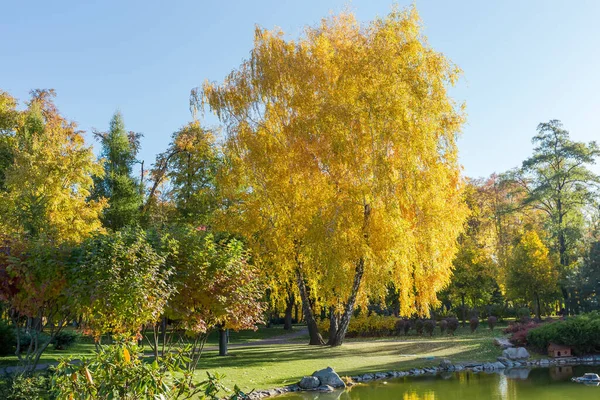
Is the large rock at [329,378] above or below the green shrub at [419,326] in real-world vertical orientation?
below

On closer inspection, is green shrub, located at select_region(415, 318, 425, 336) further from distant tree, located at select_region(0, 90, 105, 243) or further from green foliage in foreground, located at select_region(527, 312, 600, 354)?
distant tree, located at select_region(0, 90, 105, 243)

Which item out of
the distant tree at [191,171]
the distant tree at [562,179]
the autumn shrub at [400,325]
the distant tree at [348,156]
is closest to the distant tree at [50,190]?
the distant tree at [191,171]

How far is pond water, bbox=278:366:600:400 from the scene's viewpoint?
12945 mm

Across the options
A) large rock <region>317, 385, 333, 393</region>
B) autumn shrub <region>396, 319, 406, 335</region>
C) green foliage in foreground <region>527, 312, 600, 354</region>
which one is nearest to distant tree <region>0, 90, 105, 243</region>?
large rock <region>317, 385, 333, 393</region>

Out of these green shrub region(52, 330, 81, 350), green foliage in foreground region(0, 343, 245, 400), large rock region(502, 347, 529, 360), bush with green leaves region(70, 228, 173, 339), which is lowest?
large rock region(502, 347, 529, 360)

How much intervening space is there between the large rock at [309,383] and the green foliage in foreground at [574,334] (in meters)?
9.80

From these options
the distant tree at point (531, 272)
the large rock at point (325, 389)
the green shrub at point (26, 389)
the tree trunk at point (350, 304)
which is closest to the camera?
the green shrub at point (26, 389)

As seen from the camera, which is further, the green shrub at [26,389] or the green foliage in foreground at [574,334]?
the green foliage in foreground at [574,334]

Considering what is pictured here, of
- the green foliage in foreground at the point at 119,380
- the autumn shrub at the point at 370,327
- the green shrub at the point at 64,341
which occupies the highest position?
the green foliage in foreground at the point at 119,380

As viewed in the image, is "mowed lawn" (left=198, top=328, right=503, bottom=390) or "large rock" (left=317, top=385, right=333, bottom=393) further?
"mowed lawn" (left=198, top=328, right=503, bottom=390)

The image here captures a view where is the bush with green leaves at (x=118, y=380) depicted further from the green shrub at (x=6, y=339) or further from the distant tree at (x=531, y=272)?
the distant tree at (x=531, y=272)

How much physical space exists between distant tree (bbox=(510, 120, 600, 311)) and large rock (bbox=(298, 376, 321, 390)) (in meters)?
29.9

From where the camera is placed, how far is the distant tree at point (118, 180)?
32.8m

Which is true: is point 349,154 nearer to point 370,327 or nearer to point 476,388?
point 476,388
